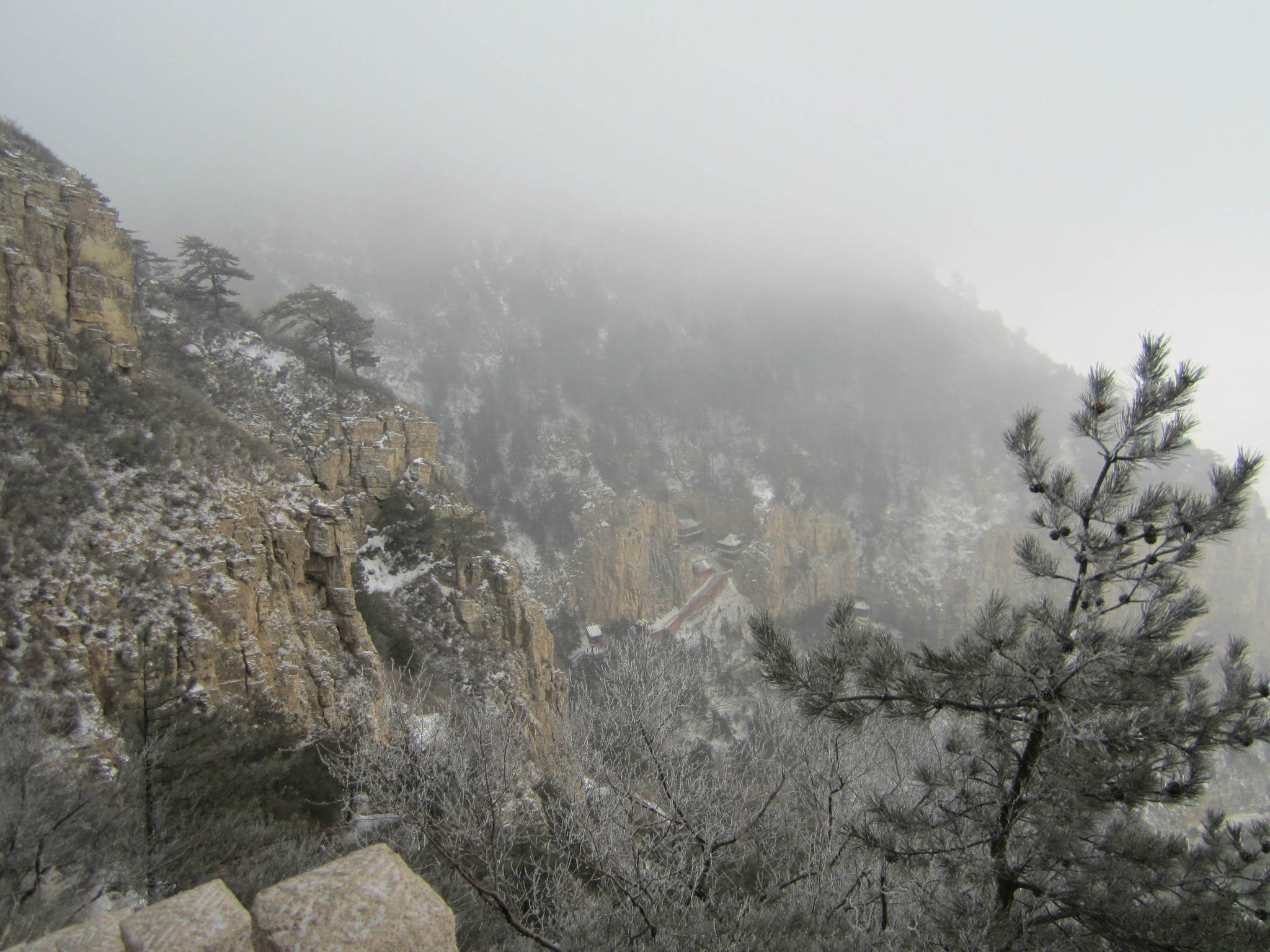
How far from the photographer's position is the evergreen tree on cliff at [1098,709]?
143 inches

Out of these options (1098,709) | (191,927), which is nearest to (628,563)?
(1098,709)

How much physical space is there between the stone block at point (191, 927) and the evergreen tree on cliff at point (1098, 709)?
3428 millimetres

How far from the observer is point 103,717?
8789 mm

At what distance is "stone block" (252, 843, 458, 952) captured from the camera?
2.74 meters

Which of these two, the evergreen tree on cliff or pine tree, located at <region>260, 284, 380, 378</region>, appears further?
pine tree, located at <region>260, 284, 380, 378</region>

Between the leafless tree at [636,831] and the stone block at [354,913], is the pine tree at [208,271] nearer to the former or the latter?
the leafless tree at [636,831]

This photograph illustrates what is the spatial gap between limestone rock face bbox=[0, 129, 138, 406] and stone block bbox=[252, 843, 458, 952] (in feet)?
47.6

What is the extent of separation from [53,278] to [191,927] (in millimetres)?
17130

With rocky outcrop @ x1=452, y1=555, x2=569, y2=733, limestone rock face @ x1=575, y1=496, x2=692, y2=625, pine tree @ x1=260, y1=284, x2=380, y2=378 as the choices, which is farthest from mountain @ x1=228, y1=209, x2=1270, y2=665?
pine tree @ x1=260, y1=284, x2=380, y2=378

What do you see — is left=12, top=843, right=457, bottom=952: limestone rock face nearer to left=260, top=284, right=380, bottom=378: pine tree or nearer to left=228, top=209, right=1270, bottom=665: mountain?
left=260, top=284, right=380, bottom=378: pine tree

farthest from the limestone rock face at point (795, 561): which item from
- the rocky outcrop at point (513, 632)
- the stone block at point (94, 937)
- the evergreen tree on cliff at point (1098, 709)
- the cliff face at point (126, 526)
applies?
the stone block at point (94, 937)

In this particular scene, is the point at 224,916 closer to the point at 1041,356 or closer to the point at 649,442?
the point at 649,442

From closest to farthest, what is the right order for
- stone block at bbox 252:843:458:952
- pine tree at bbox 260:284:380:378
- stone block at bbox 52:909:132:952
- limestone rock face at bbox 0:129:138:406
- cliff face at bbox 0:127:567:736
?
1. stone block at bbox 52:909:132:952
2. stone block at bbox 252:843:458:952
3. cliff face at bbox 0:127:567:736
4. limestone rock face at bbox 0:129:138:406
5. pine tree at bbox 260:284:380:378

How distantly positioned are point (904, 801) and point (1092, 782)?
208 inches
